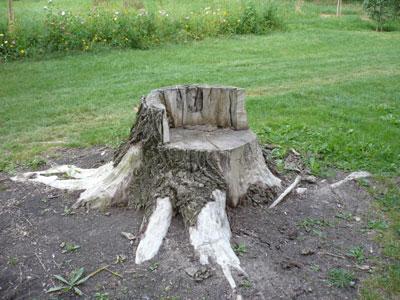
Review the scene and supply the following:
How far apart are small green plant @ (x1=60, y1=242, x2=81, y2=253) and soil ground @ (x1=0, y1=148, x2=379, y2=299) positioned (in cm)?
3

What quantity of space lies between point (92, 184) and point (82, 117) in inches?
111

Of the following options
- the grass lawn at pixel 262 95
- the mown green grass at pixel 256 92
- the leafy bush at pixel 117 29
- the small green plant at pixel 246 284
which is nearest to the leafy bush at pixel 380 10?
the grass lawn at pixel 262 95

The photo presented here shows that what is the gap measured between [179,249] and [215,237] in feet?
0.84

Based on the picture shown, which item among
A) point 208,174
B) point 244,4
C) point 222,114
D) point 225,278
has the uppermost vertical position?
point 244,4

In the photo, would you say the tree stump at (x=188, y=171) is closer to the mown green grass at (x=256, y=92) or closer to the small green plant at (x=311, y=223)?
the small green plant at (x=311, y=223)

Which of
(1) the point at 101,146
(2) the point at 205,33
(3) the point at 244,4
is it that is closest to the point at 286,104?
(1) the point at 101,146

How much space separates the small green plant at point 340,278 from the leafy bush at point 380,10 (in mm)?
12798

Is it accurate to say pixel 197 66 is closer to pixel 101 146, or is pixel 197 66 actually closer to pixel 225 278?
pixel 101 146

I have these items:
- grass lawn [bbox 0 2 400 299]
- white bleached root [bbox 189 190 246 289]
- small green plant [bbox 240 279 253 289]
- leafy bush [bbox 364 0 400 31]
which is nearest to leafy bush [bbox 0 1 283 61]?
grass lawn [bbox 0 2 400 299]

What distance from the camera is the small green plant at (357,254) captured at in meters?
3.54

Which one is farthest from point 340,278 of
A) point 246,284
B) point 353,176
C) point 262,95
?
point 262,95

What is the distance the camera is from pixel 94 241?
359cm

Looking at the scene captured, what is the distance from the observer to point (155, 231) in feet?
11.6

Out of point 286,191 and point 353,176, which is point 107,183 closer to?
point 286,191
